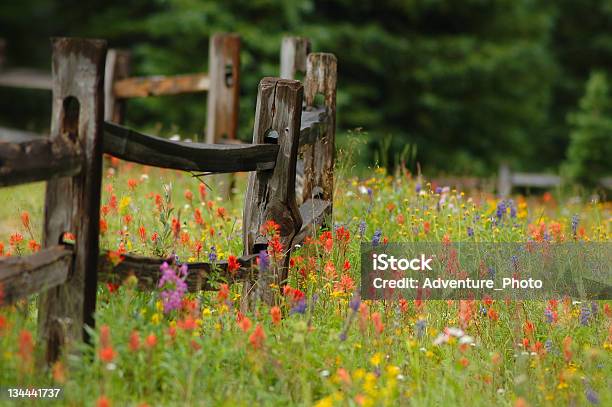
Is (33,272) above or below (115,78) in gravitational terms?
below

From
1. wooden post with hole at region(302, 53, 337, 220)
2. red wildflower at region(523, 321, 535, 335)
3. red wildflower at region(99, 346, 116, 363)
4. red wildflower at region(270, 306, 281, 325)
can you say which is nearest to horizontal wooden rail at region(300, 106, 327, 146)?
wooden post with hole at region(302, 53, 337, 220)

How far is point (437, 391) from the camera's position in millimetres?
3908

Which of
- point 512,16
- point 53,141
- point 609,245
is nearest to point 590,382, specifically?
point 609,245

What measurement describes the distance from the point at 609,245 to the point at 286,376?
3106 mm

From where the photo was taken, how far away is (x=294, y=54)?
8.04 meters

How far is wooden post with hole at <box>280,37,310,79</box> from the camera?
8039mm

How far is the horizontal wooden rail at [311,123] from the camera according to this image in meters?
5.53

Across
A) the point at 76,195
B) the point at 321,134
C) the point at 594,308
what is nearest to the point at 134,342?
the point at 76,195

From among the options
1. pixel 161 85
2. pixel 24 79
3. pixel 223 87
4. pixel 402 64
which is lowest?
pixel 223 87

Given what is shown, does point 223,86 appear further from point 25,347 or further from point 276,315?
point 25,347

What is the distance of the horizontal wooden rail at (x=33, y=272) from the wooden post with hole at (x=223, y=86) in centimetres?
564

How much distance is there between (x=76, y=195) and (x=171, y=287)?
2.27 ft

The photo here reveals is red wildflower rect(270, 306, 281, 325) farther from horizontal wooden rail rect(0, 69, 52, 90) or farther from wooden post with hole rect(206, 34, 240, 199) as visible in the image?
horizontal wooden rail rect(0, 69, 52, 90)

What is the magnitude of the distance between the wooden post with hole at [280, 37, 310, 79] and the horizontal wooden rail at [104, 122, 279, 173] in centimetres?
343
